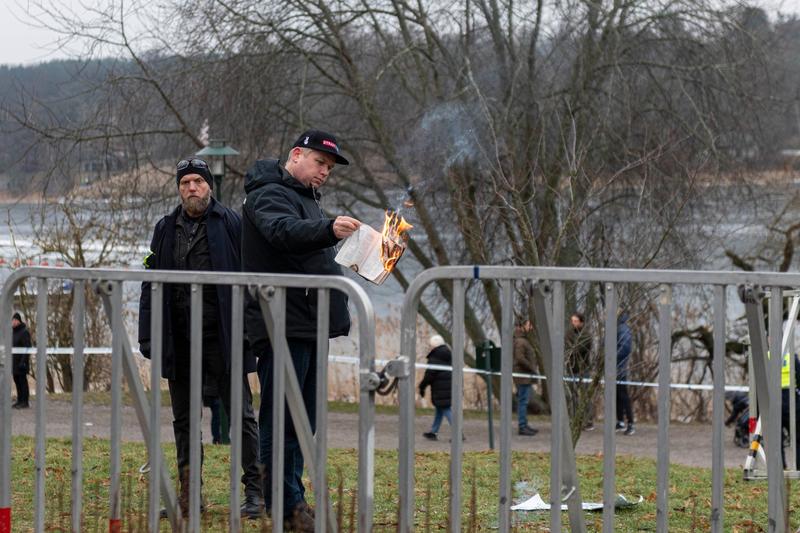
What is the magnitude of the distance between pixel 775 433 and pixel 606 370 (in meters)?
0.59

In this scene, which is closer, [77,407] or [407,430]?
[407,430]

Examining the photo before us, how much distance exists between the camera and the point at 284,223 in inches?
214

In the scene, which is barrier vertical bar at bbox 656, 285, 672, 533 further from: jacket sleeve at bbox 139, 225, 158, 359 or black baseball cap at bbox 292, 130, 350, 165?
jacket sleeve at bbox 139, 225, 158, 359

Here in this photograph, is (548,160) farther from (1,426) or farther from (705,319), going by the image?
(1,426)

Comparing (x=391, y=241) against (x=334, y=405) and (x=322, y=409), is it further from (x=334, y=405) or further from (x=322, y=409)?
(x=334, y=405)

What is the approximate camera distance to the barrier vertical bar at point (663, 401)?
4.40 m

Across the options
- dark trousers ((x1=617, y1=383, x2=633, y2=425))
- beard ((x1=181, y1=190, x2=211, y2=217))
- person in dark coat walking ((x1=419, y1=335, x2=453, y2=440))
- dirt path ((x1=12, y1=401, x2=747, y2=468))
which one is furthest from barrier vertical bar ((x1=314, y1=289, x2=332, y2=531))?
dark trousers ((x1=617, y1=383, x2=633, y2=425))

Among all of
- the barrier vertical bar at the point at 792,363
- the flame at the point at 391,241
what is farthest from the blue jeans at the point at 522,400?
the flame at the point at 391,241

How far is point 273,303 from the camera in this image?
14.8 ft

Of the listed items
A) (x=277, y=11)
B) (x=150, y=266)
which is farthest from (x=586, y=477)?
(x=277, y=11)

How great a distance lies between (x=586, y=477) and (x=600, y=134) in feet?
27.5

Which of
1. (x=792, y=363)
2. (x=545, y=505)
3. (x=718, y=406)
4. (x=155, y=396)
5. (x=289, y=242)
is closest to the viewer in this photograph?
(x=718, y=406)

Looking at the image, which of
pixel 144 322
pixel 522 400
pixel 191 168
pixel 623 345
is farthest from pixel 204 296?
pixel 522 400

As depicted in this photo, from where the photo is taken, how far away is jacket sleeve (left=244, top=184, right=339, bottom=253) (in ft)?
17.5
